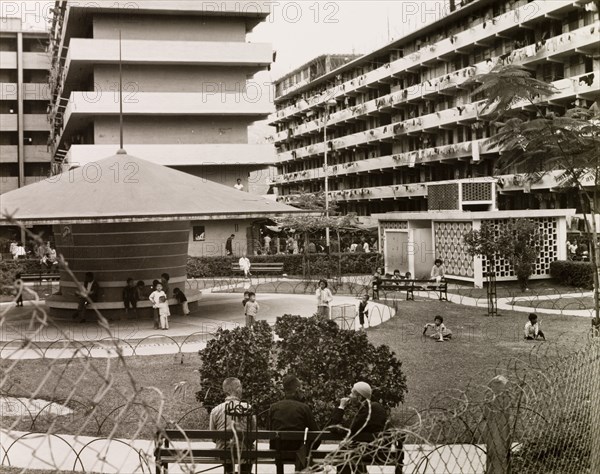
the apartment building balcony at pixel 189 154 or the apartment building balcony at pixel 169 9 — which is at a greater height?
the apartment building balcony at pixel 169 9

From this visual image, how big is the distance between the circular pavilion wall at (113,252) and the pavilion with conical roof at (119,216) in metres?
0.03

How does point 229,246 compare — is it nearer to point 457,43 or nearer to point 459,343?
point 457,43

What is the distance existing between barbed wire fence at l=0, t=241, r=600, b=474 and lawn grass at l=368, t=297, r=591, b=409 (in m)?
0.61

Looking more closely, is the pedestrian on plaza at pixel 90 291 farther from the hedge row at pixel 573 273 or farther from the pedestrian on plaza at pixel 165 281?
the hedge row at pixel 573 273

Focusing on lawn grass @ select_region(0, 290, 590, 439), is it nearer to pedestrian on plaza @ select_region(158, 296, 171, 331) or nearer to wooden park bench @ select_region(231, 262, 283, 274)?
pedestrian on plaza @ select_region(158, 296, 171, 331)

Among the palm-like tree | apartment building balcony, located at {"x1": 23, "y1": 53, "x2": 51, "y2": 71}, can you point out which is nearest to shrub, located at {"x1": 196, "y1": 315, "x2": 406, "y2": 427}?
the palm-like tree

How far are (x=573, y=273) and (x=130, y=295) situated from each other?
61.4 ft

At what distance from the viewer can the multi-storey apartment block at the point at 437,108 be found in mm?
38219

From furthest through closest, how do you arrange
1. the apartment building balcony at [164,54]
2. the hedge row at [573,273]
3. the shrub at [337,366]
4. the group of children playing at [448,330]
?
the apartment building balcony at [164,54] → the hedge row at [573,273] → the group of children playing at [448,330] → the shrub at [337,366]

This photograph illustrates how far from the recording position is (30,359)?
17781 mm

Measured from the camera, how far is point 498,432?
574 cm

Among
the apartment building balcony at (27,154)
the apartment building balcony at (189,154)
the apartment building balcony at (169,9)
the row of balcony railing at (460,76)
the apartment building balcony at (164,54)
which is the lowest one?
the apartment building balcony at (189,154)

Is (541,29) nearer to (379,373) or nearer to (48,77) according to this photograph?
(379,373)

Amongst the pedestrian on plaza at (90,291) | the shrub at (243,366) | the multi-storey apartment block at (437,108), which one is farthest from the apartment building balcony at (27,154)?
the shrub at (243,366)
